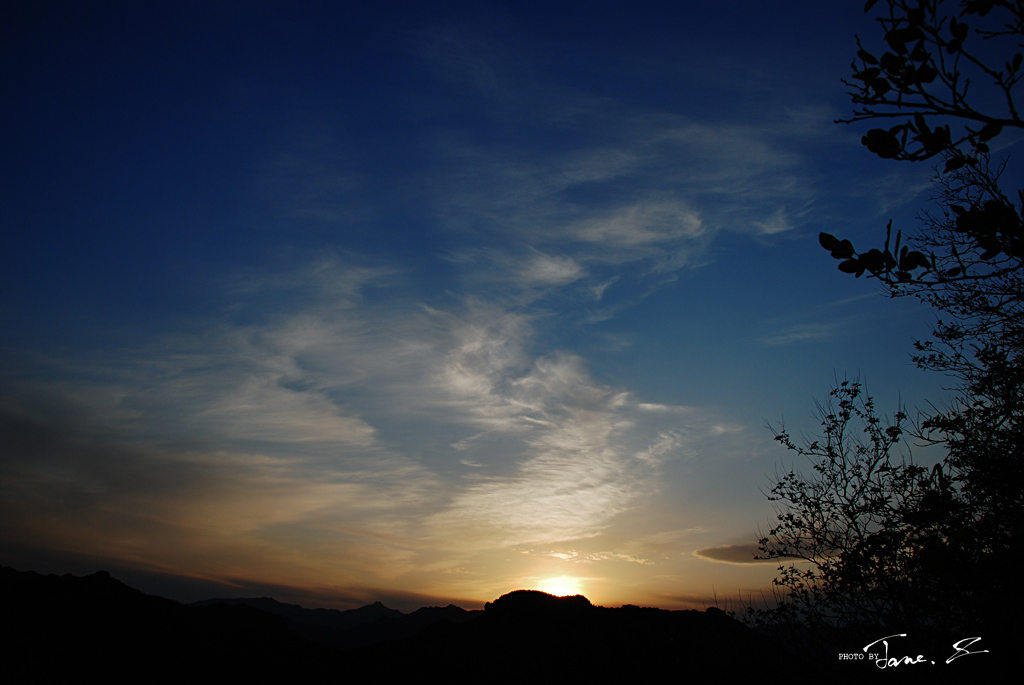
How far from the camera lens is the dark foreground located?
1141 inches

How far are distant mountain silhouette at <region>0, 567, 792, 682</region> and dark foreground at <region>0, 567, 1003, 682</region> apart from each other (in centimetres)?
8

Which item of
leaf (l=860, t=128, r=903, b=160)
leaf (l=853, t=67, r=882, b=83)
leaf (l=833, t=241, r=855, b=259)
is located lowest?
leaf (l=833, t=241, r=855, b=259)

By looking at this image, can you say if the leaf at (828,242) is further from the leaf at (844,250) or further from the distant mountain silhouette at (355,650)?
the distant mountain silhouette at (355,650)

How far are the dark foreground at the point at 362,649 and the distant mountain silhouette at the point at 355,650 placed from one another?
8 cm

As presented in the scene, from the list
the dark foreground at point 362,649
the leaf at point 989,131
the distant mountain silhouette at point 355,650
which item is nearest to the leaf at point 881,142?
the leaf at point 989,131

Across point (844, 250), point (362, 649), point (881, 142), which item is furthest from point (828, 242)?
point (362, 649)

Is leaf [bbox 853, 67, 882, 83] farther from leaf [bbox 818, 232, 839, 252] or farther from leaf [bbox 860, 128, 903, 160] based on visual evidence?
leaf [bbox 818, 232, 839, 252]

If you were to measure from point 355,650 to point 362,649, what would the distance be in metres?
0.51

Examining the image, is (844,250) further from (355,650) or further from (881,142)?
(355,650)

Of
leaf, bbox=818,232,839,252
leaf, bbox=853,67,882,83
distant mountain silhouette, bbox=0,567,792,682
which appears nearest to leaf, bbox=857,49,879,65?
leaf, bbox=853,67,882,83

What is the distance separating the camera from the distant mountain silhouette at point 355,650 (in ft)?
95.5

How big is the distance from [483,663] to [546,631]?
540 centimetres

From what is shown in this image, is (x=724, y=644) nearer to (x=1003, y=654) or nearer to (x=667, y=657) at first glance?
(x=667, y=657)

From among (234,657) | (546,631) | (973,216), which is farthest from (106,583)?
(973,216)
